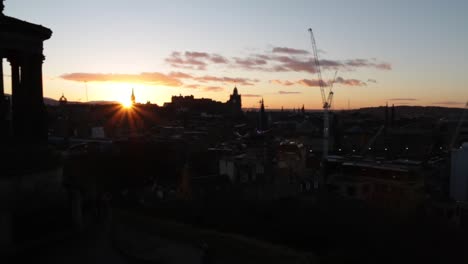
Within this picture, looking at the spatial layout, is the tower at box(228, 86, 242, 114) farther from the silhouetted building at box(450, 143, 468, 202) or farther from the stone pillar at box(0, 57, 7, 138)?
the stone pillar at box(0, 57, 7, 138)

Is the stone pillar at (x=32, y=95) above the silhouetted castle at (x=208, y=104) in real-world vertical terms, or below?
below

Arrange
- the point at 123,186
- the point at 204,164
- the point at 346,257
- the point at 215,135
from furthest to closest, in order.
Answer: the point at 215,135
the point at 204,164
the point at 123,186
the point at 346,257

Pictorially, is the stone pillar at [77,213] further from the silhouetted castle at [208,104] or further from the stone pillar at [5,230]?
the silhouetted castle at [208,104]

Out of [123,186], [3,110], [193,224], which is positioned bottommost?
[123,186]

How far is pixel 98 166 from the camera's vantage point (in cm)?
3547

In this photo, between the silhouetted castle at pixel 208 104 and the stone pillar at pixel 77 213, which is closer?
the stone pillar at pixel 77 213

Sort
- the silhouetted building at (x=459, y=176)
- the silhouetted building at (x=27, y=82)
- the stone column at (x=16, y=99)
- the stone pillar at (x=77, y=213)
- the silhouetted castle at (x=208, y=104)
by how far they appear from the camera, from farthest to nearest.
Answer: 1. the silhouetted castle at (x=208, y=104)
2. the silhouetted building at (x=459, y=176)
3. the stone column at (x=16, y=99)
4. the silhouetted building at (x=27, y=82)
5. the stone pillar at (x=77, y=213)

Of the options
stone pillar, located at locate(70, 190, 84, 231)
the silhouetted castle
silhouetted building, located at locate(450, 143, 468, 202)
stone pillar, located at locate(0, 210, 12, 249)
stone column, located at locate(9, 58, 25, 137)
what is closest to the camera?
stone pillar, located at locate(0, 210, 12, 249)

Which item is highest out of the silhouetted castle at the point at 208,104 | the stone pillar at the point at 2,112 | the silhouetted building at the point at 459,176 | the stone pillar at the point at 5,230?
the silhouetted castle at the point at 208,104

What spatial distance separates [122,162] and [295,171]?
15.3m

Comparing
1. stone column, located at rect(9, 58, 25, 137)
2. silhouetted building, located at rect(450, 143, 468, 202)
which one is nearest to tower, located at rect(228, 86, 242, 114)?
silhouetted building, located at rect(450, 143, 468, 202)

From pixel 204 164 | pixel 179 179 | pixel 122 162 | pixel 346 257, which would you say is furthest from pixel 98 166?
pixel 346 257

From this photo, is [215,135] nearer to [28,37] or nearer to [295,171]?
[295,171]

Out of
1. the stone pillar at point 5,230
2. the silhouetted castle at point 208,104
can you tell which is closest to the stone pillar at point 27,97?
the stone pillar at point 5,230
